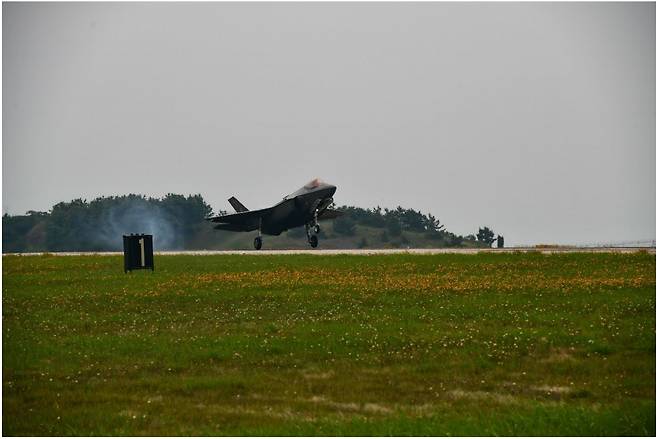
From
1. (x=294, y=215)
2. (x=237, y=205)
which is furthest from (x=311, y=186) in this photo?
(x=237, y=205)

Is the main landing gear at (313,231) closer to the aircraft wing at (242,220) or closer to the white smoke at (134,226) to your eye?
the aircraft wing at (242,220)

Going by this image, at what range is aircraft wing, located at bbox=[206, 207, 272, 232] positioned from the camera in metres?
70.8

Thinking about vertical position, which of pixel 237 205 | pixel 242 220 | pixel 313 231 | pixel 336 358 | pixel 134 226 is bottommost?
pixel 336 358

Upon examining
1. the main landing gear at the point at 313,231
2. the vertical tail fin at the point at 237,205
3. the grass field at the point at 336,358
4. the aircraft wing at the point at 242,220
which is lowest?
the grass field at the point at 336,358

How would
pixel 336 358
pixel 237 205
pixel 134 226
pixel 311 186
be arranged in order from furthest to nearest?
1. pixel 134 226
2. pixel 237 205
3. pixel 311 186
4. pixel 336 358

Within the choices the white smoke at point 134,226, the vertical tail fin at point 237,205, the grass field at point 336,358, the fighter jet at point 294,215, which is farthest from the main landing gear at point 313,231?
the white smoke at point 134,226

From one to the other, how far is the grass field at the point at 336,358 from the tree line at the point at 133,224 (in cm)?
8054

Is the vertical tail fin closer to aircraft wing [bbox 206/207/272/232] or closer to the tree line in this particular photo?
aircraft wing [bbox 206/207/272/232]

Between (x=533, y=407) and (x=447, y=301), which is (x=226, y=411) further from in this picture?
(x=447, y=301)

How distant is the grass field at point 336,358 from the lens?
12789mm

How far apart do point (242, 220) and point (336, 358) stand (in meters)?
55.9

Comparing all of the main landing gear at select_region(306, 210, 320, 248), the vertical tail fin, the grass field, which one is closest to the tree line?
the vertical tail fin

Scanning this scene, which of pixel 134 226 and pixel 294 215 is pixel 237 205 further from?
pixel 134 226

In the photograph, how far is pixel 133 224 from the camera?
414 feet
